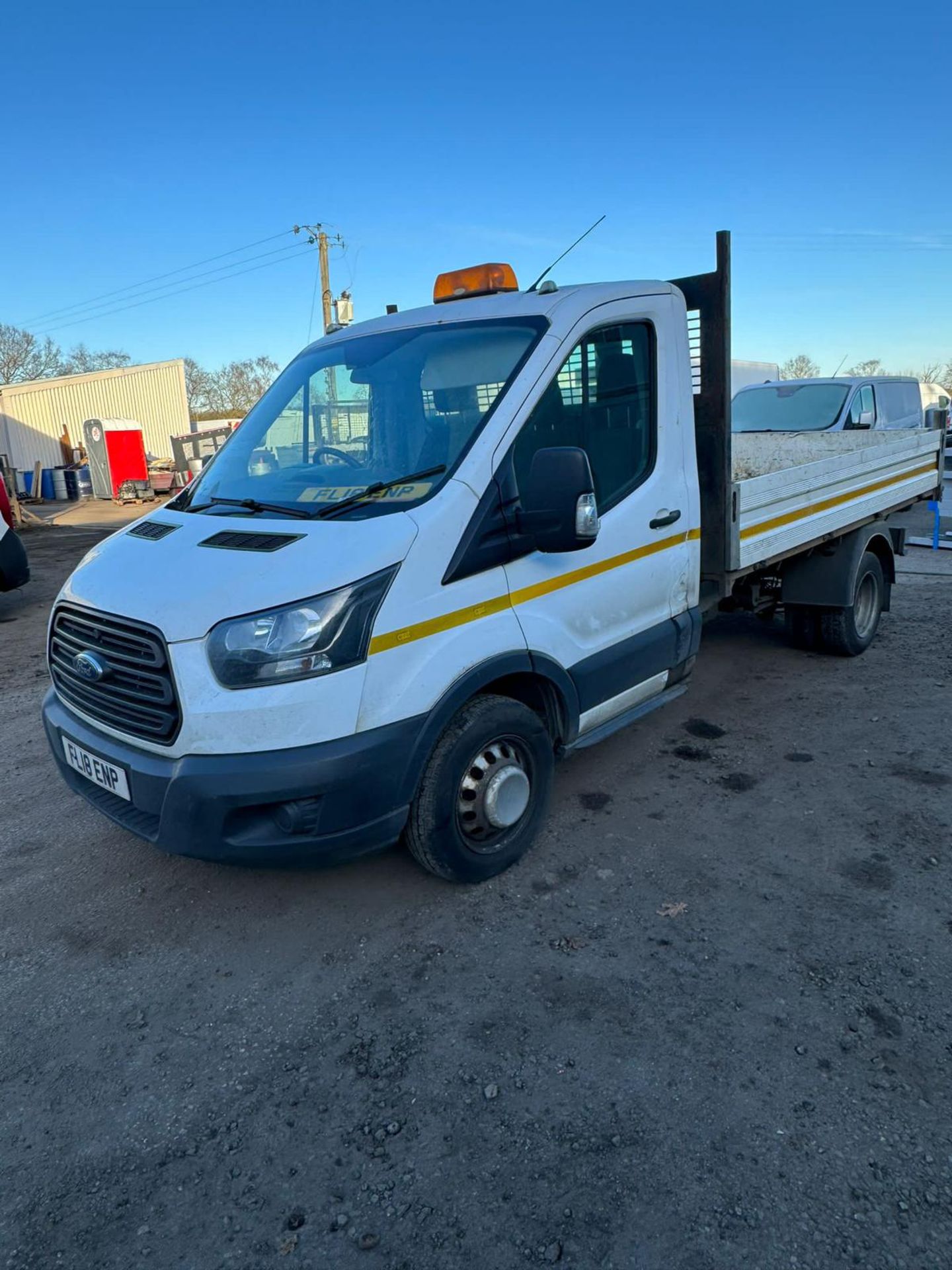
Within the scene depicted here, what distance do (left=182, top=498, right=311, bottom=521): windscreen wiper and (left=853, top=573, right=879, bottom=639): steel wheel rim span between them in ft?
15.4

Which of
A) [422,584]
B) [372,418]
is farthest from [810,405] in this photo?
[422,584]

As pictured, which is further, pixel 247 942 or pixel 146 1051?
pixel 247 942

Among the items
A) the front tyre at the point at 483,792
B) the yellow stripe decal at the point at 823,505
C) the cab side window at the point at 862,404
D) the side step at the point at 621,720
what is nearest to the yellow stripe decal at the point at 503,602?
the front tyre at the point at 483,792

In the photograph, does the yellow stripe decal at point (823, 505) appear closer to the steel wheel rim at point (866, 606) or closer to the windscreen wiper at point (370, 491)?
the steel wheel rim at point (866, 606)

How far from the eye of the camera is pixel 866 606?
663 centimetres

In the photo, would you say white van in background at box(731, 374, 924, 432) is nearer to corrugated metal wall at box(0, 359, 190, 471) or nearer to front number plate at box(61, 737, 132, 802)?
front number plate at box(61, 737, 132, 802)

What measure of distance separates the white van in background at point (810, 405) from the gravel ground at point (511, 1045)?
22.5 feet

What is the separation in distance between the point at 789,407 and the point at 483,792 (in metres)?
8.75

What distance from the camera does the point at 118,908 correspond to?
3488mm

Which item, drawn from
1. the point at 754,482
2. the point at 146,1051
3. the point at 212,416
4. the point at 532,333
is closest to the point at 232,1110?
the point at 146,1051

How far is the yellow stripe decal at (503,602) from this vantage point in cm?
288

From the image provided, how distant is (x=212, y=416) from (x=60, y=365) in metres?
11.2

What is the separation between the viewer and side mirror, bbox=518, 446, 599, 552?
9.98ft

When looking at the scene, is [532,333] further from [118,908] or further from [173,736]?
A: [118,908]
